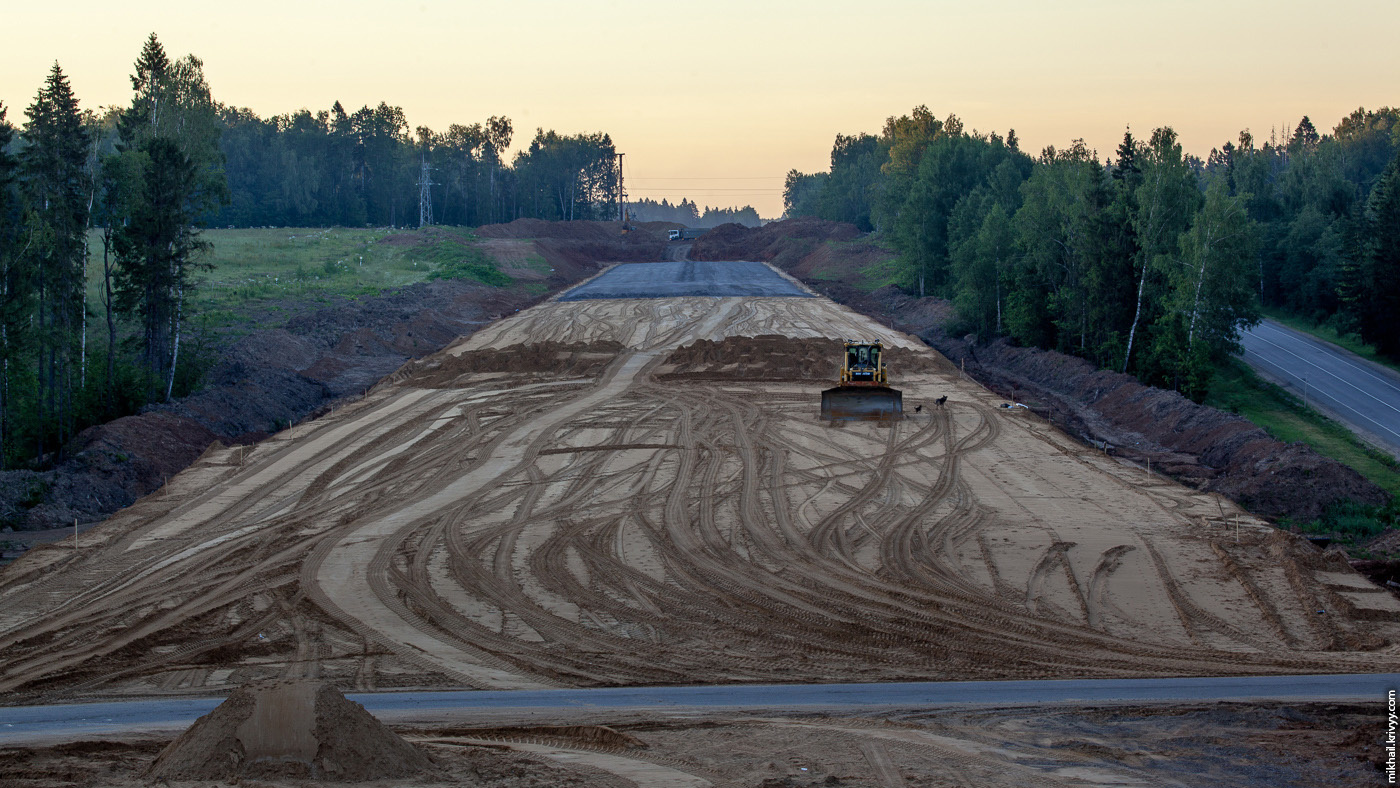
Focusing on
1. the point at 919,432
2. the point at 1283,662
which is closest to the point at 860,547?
the point at 1283,662

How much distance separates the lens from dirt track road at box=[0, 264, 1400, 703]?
1175 cm

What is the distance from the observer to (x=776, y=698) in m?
10.7

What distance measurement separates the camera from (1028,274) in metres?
42.4

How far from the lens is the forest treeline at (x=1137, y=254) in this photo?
3362 centimetres

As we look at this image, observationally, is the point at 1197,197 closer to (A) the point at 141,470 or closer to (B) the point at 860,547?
(B) the point at 860,547

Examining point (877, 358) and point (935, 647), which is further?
point (877, 358)

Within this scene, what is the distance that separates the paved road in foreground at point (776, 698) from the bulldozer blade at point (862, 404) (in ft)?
50.4

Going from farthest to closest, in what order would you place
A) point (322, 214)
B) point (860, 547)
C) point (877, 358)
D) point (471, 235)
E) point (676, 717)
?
point (322, 214) < point (471, 235) < point (877, 358) < point (860, 547) < point (676, 717)

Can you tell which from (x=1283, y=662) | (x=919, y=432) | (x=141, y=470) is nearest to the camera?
(x=1283, y=662)

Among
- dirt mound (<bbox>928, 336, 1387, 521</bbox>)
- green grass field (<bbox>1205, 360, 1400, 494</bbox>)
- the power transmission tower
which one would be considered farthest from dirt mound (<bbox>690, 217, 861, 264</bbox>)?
green grass field (<bbox>1205, 360, 1400, 494</bbox>)

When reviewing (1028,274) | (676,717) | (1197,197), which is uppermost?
(1197,197)

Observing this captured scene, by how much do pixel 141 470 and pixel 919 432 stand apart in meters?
17.9

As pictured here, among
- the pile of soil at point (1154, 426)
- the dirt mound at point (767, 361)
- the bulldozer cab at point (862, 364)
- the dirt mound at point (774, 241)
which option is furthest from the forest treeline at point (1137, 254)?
the dirt mound at point (774, 241)

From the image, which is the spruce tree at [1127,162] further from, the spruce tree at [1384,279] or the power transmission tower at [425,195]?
the power transmission tower at [425,195]
